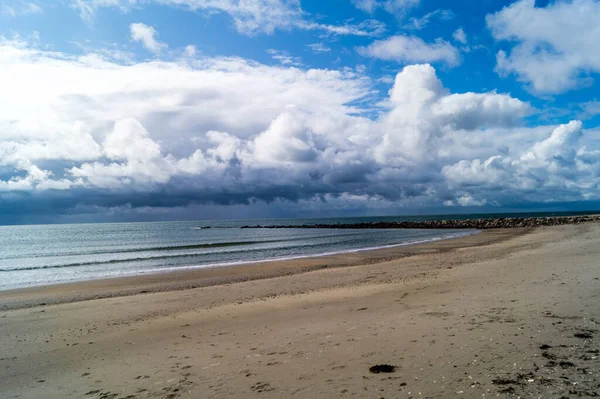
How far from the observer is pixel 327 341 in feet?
28.6

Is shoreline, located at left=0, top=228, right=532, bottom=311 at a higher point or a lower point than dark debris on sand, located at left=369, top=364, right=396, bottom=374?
lower

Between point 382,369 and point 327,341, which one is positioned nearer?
point 382,369

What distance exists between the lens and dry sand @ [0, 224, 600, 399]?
6.26 metres

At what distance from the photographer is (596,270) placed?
48.9 ft

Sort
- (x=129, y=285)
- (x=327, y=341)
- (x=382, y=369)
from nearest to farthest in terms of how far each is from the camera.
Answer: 1. (x=382, y=369)
2. (x=327, y=341)
3. (x=129, y=285)

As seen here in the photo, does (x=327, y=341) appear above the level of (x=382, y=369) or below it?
below

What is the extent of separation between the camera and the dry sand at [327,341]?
20.5 ft

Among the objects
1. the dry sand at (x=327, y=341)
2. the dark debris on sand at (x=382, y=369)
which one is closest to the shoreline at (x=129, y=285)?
the dry sand at (x=327, y=341)

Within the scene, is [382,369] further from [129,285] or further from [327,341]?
[129,285]

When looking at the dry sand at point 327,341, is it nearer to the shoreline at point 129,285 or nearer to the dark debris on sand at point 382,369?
the dark debris on sand at point 382,369

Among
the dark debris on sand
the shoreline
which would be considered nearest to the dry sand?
the dark debris on sand

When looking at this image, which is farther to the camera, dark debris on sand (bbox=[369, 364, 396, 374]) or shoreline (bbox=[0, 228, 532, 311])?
shoreline (bbox=[0, 228, 532, 311])

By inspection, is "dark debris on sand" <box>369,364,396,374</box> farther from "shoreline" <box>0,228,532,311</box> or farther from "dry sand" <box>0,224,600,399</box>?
"shoreline" <box>0,228,532,311</box>

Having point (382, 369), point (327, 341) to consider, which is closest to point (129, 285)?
point (327, 341)
